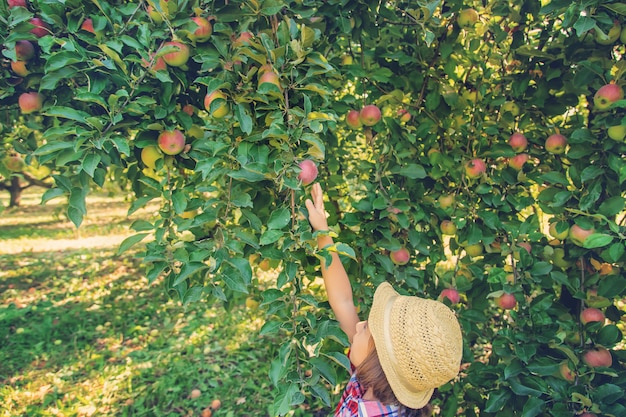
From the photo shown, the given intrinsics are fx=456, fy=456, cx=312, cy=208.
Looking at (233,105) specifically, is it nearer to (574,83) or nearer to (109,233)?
(574,83)

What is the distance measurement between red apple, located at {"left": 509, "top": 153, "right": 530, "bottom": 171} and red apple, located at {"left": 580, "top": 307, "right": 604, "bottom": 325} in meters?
0.60

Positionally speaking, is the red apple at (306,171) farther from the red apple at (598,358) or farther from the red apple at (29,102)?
the red apple at (598,358)

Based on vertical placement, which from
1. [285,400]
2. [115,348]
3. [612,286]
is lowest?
[115,348]

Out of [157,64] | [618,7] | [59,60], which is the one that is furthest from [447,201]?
[59,60]

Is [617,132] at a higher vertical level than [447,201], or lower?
higher

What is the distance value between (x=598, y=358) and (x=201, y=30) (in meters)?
1.73

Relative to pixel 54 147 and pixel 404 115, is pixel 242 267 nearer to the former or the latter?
pixel 54 147

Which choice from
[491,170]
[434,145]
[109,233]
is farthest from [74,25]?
[109,233]

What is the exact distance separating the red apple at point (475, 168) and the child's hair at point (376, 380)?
813 millimetres

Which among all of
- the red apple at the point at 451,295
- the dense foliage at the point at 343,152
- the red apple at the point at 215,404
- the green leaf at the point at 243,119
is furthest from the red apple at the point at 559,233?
the red apple at the point at 215,404

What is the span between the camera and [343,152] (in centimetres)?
226

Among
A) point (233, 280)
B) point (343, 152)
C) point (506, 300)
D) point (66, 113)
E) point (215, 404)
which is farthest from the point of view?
point (215, 404)

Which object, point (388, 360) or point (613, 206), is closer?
point (388, 360)

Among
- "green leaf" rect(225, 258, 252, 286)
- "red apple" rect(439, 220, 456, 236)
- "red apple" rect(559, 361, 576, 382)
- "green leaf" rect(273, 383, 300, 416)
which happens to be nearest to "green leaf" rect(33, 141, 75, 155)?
"green leaf" rect(225, 258, 252, 286)
